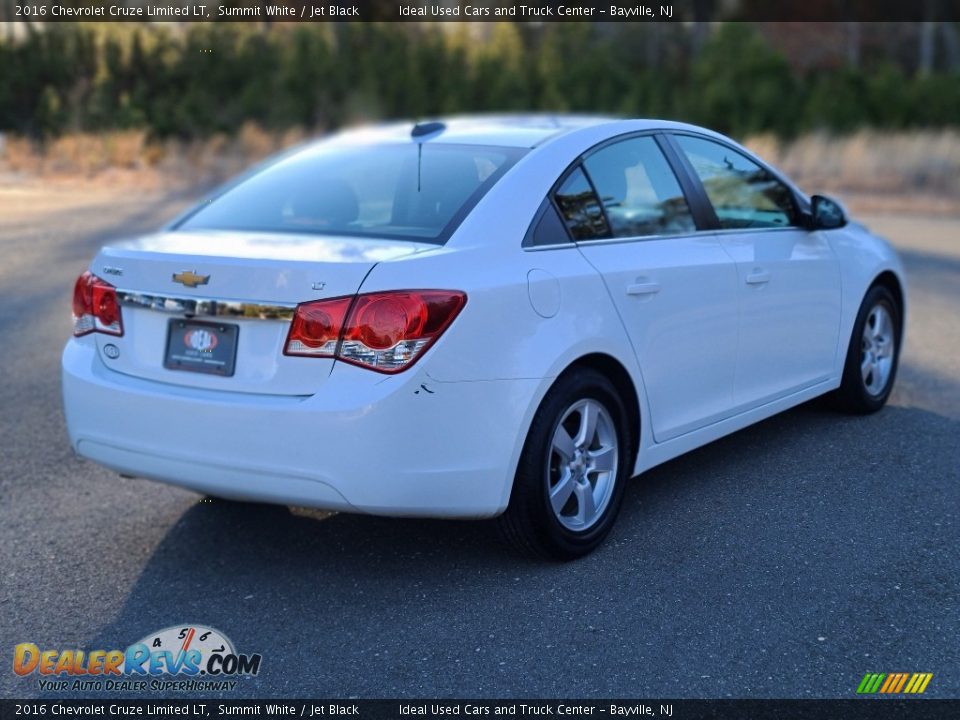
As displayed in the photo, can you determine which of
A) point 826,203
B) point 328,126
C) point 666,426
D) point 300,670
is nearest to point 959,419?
point 826,203

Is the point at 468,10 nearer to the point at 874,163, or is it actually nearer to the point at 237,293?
the point at 874,163

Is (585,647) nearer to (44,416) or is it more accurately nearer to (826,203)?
(826,203)

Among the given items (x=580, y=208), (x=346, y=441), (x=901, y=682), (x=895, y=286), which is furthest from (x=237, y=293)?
(x=895, y=286)

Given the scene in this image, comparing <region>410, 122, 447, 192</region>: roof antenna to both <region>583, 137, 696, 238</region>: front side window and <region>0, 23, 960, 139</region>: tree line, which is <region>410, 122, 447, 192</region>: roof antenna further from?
<region>0, 23, 960, 139</region>: tree line

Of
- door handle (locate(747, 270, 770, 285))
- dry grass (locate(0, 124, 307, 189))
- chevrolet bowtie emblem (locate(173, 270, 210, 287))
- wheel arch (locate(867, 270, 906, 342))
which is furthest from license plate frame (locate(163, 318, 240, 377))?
dry grass (locate(0, 124, 307, 189))

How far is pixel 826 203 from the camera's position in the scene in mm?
6105

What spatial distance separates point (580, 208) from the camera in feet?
15.6

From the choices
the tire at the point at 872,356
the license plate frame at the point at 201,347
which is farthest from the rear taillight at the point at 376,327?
the tire at the point at 872,356

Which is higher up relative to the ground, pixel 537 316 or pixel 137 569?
pixel 537 316

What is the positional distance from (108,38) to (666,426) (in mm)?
23999

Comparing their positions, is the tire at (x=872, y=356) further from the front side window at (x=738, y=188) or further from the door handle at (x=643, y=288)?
the door handle at (x=643, y=288)

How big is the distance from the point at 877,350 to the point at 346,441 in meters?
3.72

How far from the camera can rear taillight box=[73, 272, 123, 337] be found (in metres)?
4.43
